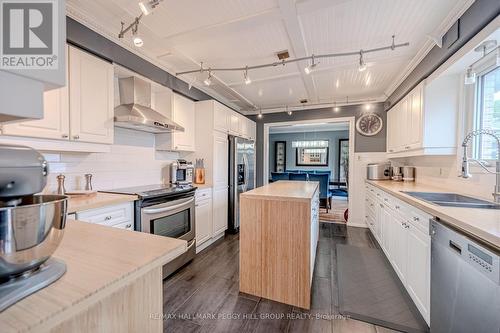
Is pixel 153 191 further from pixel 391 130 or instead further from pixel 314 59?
pixel 391 130

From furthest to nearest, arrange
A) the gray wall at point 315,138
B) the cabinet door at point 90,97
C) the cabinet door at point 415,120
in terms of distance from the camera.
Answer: the gray wall at point 315,138 < the cabinet door at point 415,120 < the cabinet door at point 90,97

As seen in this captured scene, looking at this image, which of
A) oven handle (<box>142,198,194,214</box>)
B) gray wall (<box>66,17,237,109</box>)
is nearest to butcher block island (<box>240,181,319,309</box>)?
oven handle (<box>142,198,194,214</box>)

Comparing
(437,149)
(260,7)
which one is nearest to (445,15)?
(437,149)

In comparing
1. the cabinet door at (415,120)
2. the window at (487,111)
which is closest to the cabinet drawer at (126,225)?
the cabinet door at (415,120)

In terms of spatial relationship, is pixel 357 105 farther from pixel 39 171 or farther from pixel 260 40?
pixel 39 171

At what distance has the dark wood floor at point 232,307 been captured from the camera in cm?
164

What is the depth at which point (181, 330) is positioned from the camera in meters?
1.60

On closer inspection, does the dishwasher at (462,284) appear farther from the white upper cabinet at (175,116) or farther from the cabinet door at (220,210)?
the white upper cabinet at (175,116)

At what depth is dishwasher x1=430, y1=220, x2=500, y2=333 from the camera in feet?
3.19

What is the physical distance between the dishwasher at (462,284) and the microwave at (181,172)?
2.62 m

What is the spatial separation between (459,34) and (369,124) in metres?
2.43

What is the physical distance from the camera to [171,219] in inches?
93.3

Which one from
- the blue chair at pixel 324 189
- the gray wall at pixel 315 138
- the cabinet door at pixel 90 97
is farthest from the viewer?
the gray wall at pixel 315 138

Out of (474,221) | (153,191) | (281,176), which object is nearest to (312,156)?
(281,176)
